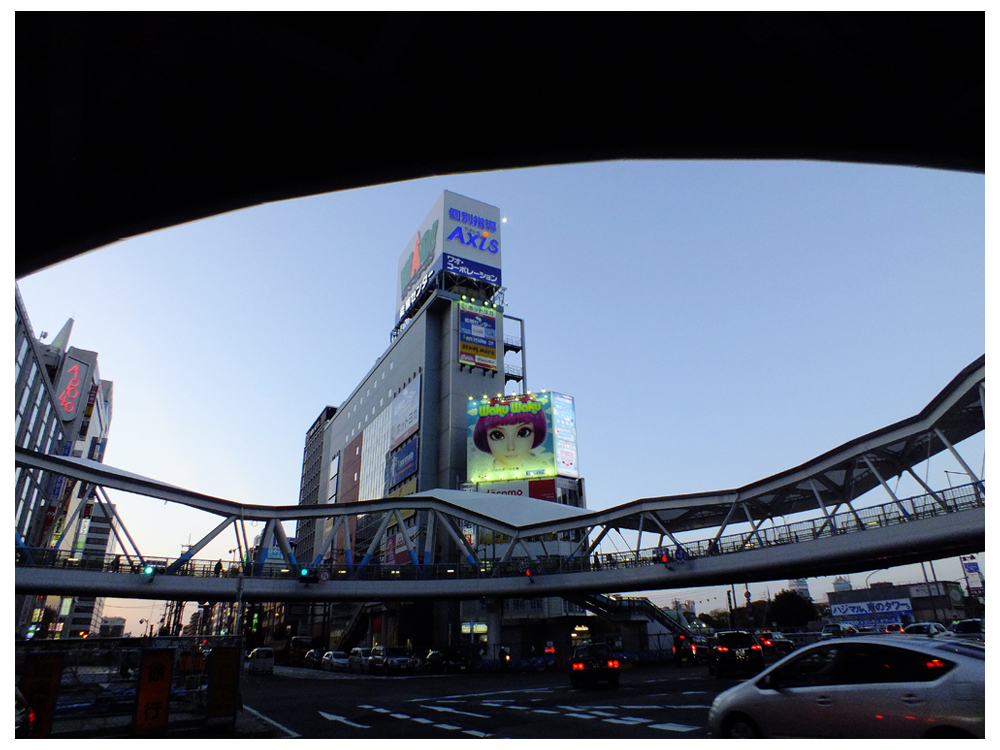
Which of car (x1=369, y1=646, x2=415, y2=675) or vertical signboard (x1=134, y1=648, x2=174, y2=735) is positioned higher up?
vertical signboard (x1=134, y1=648, x2=174, y2=735)

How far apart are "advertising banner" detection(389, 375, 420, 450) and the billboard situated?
15974 millimetres

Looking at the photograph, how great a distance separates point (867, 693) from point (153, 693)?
1250 cm

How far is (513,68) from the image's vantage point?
5.23m

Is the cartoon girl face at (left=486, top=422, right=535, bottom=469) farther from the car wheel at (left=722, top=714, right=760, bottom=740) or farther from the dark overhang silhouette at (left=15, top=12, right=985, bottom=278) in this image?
the dark overhang silhouette at (left=15, top=12, right=985, bottom=278)

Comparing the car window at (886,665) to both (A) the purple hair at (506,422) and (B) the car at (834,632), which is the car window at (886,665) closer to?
(B) the car at (834,632)

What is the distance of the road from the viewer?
→ 10.8m

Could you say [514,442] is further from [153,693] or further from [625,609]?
[153,693]

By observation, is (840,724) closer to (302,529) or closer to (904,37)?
(904,37)

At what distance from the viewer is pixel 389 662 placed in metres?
36.8

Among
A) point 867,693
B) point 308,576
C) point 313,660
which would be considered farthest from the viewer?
point 313,660

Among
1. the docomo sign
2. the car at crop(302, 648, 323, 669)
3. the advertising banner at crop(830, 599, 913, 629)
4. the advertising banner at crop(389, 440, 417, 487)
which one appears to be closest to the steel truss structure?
the car at crop(302, 648, 323, 669)

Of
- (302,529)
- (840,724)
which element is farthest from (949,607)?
(302,529)

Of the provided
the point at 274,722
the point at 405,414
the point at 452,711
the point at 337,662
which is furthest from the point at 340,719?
the point at 405,414
